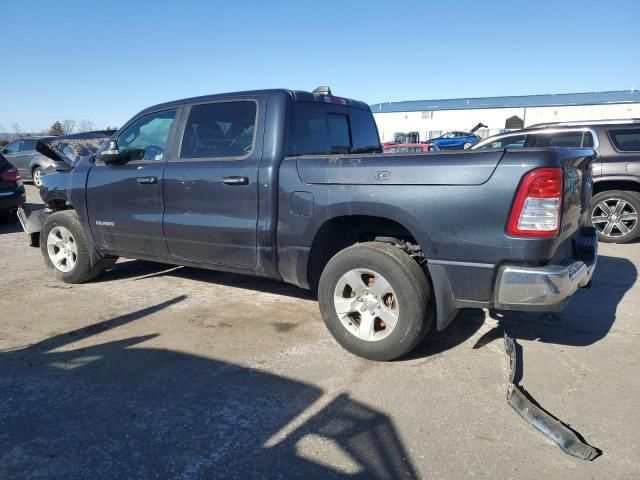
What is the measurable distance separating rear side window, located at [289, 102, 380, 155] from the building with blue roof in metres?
42.2

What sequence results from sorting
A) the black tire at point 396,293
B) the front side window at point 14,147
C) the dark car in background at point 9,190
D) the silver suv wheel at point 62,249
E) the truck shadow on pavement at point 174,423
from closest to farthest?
1. the truck shadow on pavement at point 174,423
2. the black tire at point 396,293
3. the silver suv wheel at point 62,249
4. the dark car in background at point 9,190
5. the front side window at point 14,147

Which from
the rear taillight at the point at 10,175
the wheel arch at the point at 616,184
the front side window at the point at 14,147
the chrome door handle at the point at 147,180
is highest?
the front side window at the point at 14,147

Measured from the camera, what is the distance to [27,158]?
15648mm

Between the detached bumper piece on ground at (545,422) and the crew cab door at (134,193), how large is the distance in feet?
10.4

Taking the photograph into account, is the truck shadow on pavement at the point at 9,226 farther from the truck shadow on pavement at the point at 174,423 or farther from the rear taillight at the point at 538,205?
the rear taillight at the point at 538,205

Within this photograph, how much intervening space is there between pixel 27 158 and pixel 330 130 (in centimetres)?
1480

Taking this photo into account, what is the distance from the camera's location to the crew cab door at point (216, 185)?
3.89 meters

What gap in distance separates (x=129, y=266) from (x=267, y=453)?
173 inches

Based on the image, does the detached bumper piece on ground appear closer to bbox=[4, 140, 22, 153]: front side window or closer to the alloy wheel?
the alloy wheel

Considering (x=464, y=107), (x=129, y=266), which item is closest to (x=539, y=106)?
(x=464, y=107)

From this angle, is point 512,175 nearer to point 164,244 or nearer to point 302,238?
point 302,238

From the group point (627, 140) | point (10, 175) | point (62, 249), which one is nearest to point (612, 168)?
point (627, 140)

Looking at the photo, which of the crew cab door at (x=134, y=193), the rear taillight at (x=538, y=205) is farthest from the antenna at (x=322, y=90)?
the rear taillight at (x=538, y=205)

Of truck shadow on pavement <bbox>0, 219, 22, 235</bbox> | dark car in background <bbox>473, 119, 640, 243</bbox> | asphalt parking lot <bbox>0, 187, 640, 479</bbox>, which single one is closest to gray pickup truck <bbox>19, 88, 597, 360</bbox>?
asphalt parking lot <bbox>0, 187, 640, 479</bbox>
